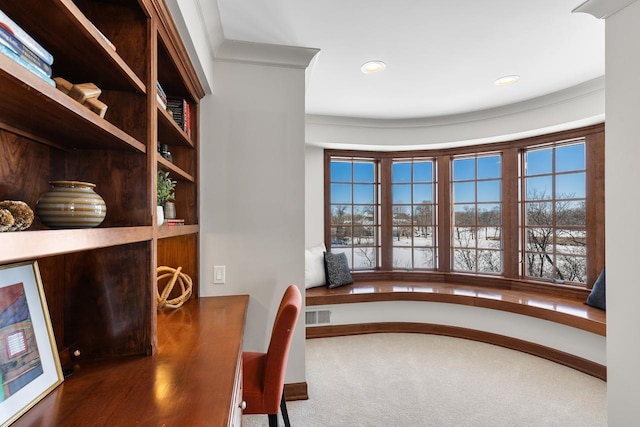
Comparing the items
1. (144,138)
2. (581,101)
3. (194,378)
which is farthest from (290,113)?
(581,101)

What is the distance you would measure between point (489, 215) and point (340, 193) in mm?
1851

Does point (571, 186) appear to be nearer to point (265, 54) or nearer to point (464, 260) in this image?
point (464, 260)

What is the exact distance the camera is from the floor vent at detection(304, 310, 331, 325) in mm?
3531

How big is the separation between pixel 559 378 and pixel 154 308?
314 cm

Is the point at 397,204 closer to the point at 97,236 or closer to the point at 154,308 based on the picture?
the point at 154,308

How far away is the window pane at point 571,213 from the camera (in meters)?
3.29

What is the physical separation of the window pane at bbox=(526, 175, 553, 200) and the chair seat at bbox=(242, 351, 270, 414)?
3.43 metres

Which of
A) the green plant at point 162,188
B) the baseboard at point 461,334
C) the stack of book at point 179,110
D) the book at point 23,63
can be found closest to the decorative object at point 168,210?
the green plant at point 162,188

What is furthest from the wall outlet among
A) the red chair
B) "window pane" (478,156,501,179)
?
"window pane" (478,156,501,179)

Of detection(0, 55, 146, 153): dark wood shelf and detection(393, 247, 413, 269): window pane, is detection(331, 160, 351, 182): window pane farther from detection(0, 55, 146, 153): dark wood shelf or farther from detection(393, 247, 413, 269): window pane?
detection(0, 55, 146, 153): dark wood shelf

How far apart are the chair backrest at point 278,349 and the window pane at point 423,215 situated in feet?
10.1

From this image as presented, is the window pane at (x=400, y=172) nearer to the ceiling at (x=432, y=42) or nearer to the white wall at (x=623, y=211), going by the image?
the ceiling at (x=432, y=42)

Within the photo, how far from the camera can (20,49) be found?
2.38 ft

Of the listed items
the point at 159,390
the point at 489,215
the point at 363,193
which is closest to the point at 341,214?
the point at 363,193
